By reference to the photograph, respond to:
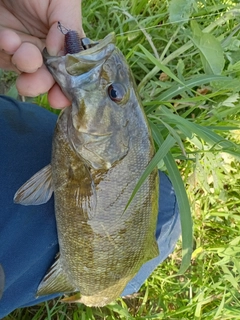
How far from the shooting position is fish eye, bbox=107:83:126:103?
1.52 m

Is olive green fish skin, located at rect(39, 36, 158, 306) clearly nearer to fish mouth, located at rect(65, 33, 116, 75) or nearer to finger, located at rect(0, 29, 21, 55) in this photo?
fish mouth, located at rect(65, 33, 116, 75)

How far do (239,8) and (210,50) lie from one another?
1.45 feet

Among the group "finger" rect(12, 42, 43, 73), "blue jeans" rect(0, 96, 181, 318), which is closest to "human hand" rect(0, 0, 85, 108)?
"finger" rect(12, 42, 43, 73)

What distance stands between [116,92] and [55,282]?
106 centimetres

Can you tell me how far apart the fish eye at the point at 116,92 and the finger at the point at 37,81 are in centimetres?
24

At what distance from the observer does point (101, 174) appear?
165 cm

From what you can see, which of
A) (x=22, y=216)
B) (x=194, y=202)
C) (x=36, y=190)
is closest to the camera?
(x=36, y=190)

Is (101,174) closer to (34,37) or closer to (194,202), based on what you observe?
(34,37)

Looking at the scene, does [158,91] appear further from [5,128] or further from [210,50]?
[5,128]

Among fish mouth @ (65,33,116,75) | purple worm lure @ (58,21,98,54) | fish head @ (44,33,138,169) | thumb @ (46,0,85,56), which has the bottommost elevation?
fish head @ (44,33,138,169)

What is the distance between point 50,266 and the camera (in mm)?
2025

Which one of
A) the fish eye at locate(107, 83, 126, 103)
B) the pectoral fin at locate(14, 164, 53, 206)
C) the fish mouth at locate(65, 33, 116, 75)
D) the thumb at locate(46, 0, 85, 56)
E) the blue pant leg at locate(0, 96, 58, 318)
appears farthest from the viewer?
the blue pant leg at locate(0, 96, 58, 318)

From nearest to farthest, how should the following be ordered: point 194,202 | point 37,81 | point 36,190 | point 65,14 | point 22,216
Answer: point 37,81 → point 65,14 → point 36,190 → point 22,216 → point 194,202

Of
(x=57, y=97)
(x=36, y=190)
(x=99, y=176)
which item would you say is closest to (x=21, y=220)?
(x=36, y=190)
